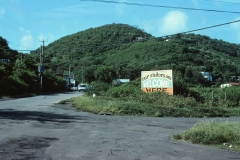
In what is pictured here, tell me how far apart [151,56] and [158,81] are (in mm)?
49146

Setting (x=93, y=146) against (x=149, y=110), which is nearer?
(x=93, y=146)

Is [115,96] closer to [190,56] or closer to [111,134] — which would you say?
[111,134]

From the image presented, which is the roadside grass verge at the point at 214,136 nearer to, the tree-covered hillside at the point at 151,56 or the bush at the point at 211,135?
the bush at the point at 211,135

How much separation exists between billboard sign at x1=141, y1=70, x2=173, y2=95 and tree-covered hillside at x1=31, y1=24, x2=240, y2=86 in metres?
33.6

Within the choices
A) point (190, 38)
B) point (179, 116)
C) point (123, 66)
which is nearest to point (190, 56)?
point (190, 38)

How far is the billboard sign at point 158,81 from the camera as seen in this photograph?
28106 millimetres

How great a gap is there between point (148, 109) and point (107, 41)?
34.9m

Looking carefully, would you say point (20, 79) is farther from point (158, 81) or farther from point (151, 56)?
point (151, 56)

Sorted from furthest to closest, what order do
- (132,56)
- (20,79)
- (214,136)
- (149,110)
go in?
(132,56)
(20,79)
(149,110)
(214,136)

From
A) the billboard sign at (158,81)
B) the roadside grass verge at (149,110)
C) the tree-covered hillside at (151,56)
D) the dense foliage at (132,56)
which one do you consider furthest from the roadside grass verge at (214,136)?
the tree-covered hillside at (151,56)

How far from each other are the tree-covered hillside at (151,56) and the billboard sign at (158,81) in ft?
110

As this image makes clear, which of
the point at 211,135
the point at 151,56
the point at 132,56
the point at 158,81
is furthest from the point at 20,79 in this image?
the point at 211,135

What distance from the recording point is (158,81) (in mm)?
28859

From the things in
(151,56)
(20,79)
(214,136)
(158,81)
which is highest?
(151,56)
